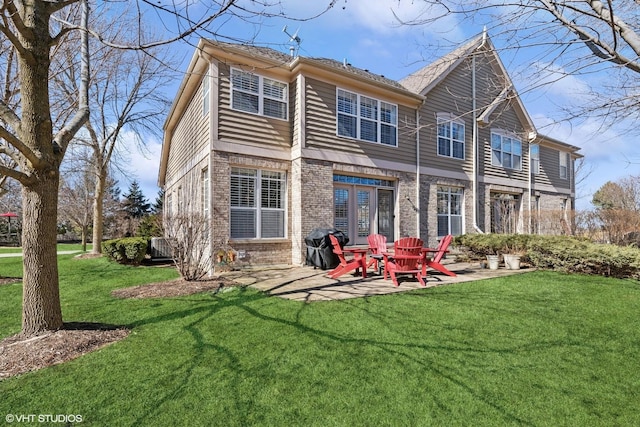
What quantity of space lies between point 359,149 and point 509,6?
23.2 ft

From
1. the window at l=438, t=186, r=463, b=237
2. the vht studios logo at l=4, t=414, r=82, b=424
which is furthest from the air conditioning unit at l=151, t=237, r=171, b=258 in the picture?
the window at l=438, t=186, r=463, b=237

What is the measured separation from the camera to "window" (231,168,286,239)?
9.45 metres

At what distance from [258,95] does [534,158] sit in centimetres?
1560

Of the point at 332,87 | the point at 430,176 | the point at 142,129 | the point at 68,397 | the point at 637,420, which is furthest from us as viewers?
the point at 142,129

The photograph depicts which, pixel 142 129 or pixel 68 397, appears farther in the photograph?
pixel 142 129

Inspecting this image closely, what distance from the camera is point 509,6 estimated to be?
437 centimetres

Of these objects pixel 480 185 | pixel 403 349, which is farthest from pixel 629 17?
pixel 480 185

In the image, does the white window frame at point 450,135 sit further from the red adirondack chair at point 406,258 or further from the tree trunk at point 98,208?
the tree trunk at point 98,208

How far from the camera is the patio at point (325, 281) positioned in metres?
6.27

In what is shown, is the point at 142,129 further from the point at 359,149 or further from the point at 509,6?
the point at 509,6

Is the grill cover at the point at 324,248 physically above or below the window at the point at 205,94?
below

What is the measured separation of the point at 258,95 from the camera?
32.6ft

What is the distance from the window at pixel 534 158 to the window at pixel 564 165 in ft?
9.08

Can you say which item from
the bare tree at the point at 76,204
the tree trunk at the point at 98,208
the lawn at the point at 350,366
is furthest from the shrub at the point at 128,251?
the bare tree at the point at 76,204
